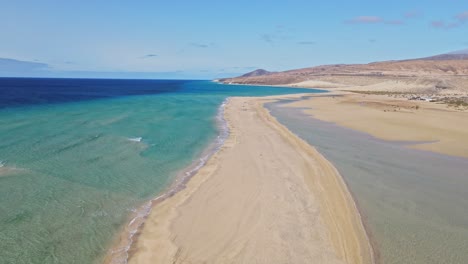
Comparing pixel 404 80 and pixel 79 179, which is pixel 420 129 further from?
pixel 404 80

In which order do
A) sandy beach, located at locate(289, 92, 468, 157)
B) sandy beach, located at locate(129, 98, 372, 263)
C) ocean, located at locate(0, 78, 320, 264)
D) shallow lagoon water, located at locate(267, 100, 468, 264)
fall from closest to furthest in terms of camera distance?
sandy beach, located at locate(129, 98, 372, 263) < shallow lagoon water, located at locate(267, 100, 468, 264) < ocean, located at locate(0, 78, 320, 264) < sandy beach, located at locate(289, 92, 468, 157)

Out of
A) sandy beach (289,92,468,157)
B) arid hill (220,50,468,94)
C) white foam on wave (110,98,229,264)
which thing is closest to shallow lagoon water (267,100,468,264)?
sandy beach (289,92,468,157)

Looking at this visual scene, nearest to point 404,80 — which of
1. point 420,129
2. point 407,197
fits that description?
point 420,129

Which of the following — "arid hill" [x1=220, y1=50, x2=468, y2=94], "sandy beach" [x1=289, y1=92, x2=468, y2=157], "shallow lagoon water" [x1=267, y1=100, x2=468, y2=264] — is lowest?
"shallow lagoon water" [x1=267, y1=100, x2=468, y2=264]

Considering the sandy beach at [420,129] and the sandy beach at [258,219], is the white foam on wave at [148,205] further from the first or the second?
the sandy beach at [420,129]

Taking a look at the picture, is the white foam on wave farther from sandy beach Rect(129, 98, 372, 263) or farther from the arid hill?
the arid hill

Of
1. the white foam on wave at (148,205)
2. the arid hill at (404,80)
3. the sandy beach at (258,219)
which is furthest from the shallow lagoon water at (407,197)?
the arid hill at (404,80)

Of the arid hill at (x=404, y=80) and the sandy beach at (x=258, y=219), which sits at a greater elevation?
the arid hill at (x=404, y=80)
